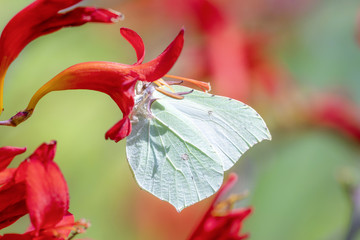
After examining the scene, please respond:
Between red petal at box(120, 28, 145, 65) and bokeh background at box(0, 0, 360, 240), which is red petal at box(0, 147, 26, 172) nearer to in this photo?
red petal at box(120, 28, 145, 65)

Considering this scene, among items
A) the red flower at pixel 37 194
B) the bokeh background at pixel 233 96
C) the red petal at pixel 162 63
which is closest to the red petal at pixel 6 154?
the red flower at pixel 37 194

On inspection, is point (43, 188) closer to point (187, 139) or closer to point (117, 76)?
point (117, 76)

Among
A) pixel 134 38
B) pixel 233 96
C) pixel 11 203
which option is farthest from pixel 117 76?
pixel 233 96

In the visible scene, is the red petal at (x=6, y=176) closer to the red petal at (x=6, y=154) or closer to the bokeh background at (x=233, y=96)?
the red petal at (x=6, y=154)

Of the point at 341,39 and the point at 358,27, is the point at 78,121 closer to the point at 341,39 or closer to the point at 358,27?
the point at 358,27

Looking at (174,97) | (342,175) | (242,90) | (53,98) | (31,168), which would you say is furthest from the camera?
(53,98)

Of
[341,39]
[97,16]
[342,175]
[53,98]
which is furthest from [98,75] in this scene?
[341,39]
